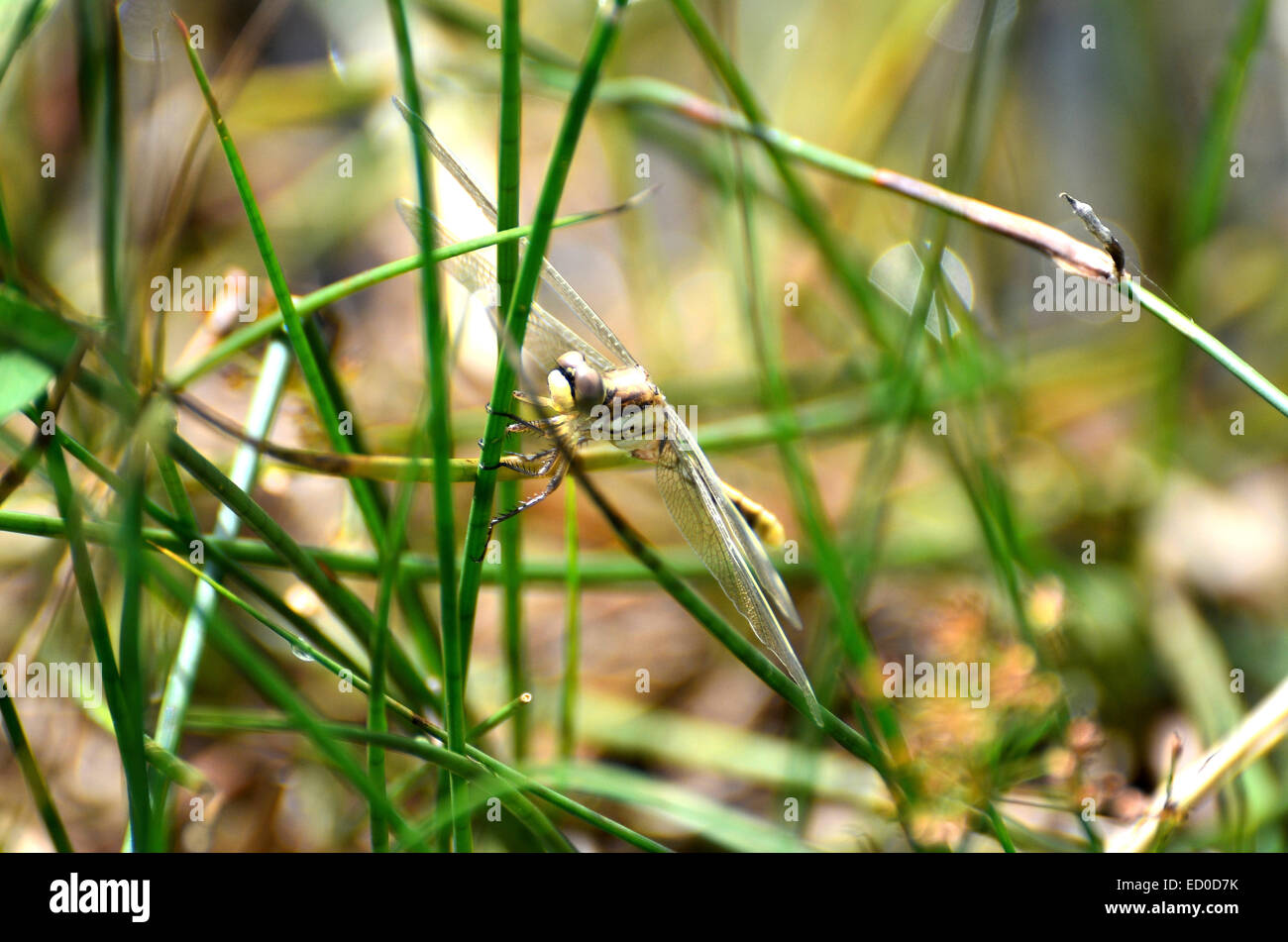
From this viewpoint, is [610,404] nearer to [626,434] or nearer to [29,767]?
[626,434]

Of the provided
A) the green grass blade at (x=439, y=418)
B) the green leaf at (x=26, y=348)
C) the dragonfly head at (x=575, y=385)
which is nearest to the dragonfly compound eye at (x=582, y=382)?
the dragonfly head at (x=575, y=385)

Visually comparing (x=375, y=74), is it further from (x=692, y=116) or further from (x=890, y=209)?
(x=890, y=209)

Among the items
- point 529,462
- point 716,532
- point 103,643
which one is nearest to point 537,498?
point 529,462

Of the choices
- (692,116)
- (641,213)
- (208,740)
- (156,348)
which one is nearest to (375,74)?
(641,213)

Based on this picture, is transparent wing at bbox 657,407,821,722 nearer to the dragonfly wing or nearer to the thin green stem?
the dragonfly wing

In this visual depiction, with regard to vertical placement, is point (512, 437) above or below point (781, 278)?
below

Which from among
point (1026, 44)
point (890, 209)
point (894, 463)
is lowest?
point (894, 463)

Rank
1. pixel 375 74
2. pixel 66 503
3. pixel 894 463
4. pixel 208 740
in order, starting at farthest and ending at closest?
pixel 375 74
pixel 208 740
pixel 894 463
pixel 66 503

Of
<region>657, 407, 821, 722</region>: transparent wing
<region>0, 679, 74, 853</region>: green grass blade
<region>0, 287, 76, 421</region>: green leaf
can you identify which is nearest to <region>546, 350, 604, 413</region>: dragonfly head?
<region>657, 407, 821, 722</region>: transparent wing
